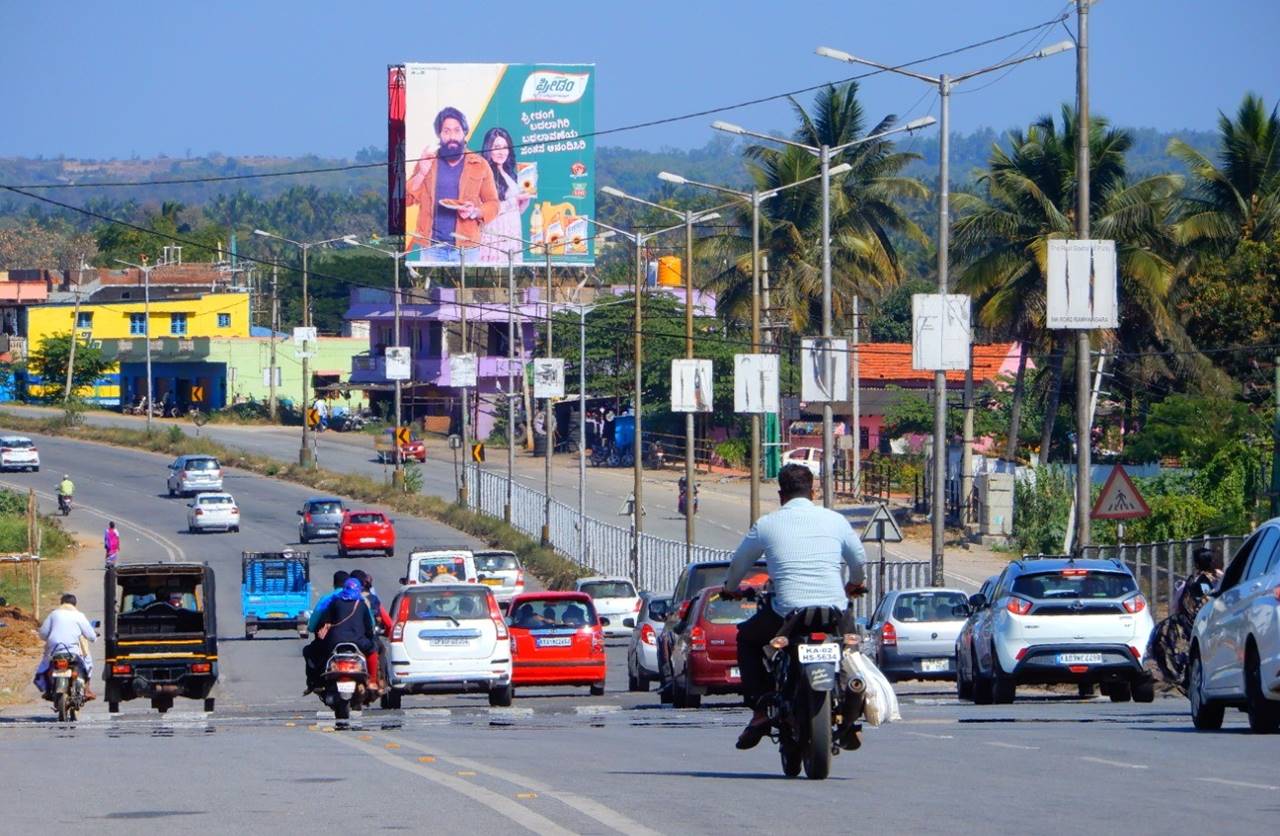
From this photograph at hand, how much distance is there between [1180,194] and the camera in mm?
62531

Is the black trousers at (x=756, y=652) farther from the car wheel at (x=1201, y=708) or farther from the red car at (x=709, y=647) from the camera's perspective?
the red car at (x=709, y=647)

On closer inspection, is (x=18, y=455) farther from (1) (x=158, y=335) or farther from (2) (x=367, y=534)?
(1) (x=158, y=335)

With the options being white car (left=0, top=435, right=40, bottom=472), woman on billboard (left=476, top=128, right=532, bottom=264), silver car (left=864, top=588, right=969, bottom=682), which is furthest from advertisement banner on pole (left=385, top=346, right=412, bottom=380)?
silver car (left=864, top=588, right=969, bottom=682)

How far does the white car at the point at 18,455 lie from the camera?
269 ft

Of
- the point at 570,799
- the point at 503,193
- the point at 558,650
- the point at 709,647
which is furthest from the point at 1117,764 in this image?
the point at 503,193

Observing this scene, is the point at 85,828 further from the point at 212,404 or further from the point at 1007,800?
the point at 212,404

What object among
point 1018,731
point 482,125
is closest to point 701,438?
point 482,125

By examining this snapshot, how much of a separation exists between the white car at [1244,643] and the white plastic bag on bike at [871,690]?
4638 millimetres

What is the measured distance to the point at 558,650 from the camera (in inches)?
1101

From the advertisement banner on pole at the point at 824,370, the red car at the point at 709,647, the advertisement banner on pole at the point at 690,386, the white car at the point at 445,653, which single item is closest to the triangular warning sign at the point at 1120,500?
the red car at the point at 709,647

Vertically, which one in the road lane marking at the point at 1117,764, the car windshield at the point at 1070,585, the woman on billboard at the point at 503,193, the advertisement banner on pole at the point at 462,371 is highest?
the woman on billboard at the point at 503,193

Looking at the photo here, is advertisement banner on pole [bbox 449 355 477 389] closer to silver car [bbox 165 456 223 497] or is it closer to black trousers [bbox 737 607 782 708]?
silver car [bbox 165 456 223 497]

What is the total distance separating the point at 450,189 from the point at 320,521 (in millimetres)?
33115

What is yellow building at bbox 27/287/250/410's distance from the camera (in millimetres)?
109438
